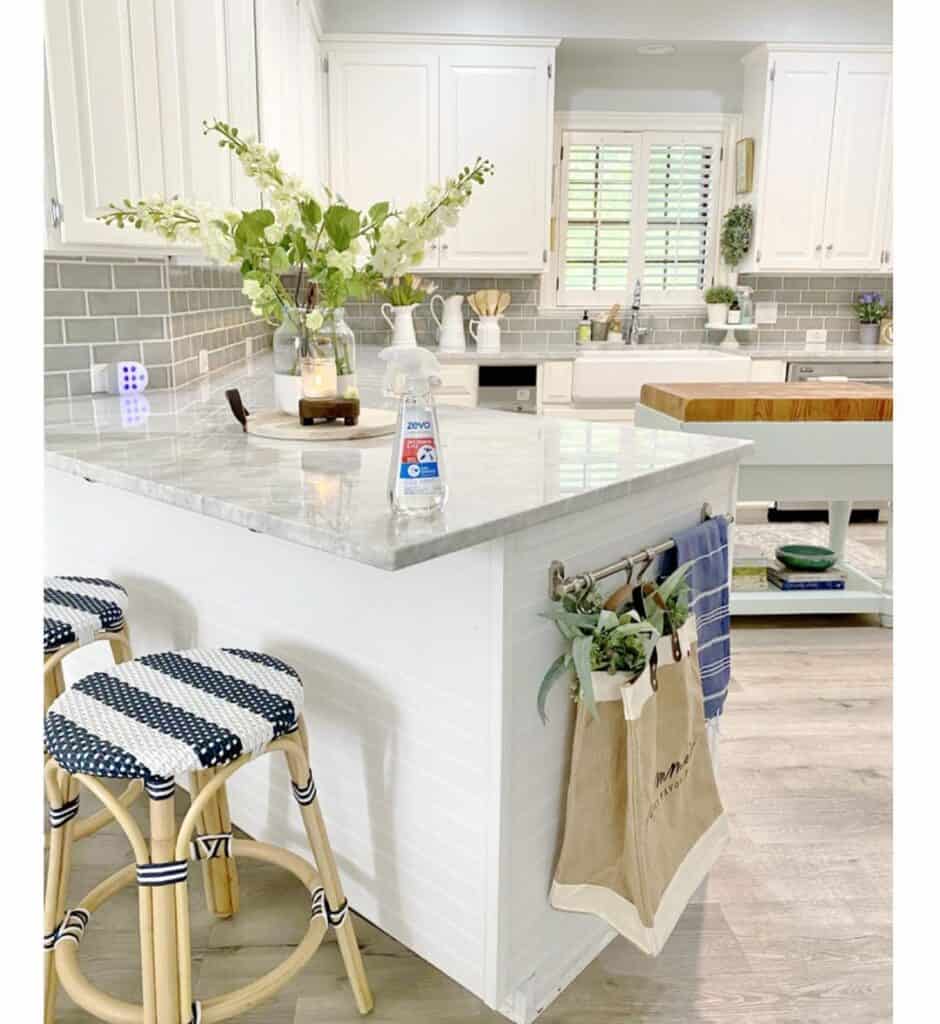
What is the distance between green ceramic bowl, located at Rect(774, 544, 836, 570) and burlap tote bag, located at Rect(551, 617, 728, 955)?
6.99ft

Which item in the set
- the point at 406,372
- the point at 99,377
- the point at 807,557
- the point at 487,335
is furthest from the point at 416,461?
→ the point at 487,335

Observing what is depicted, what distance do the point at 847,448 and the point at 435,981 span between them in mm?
2245

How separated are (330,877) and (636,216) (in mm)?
4613

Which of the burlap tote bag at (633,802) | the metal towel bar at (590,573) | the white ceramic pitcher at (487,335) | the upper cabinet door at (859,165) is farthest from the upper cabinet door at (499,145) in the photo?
the burlap tote bag at (633,802)

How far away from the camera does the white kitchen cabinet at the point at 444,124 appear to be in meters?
4.61

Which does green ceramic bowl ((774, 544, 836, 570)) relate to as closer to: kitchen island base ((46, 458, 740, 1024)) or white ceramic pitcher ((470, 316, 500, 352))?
kitchen island base ((46, 458, 740, 1024))

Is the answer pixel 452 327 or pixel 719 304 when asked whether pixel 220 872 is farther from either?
pixel 719 304

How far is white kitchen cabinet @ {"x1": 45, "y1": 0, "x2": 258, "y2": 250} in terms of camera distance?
2031mm

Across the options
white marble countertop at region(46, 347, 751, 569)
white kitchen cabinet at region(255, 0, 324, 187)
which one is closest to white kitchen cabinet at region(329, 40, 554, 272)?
white kitchen cabinet at region(255, 0, 324, 187)

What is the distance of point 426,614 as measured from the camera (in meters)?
1.49

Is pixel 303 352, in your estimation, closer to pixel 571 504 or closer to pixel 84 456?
pixel 84 456

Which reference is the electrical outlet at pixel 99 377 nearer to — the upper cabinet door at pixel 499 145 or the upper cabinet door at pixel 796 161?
the upper cabinet door at pixel 499 145

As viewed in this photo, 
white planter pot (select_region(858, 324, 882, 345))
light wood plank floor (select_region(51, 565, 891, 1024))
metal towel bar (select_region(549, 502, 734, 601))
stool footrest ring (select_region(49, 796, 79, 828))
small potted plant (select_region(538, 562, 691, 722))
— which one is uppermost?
white planter pot (select_region(858, 324, 882, 345))
